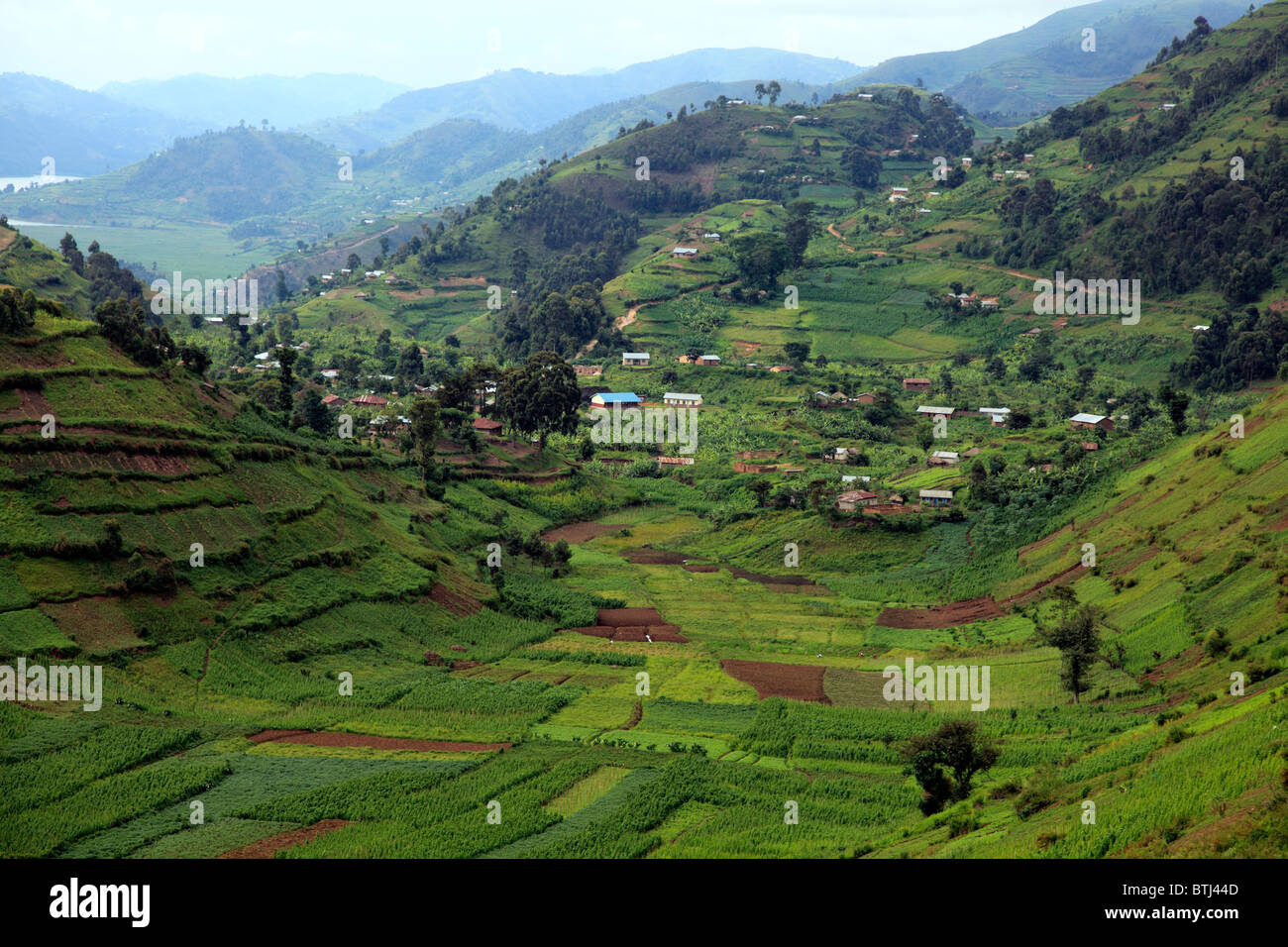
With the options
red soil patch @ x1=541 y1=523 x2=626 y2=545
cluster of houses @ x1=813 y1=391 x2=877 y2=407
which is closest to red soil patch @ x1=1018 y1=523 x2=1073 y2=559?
red soil patch @ x1=541 y1=523 x2=626 y2=545

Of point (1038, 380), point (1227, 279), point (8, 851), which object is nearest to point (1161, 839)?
point (8, 851)

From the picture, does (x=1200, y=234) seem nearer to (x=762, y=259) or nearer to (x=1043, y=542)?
(x=762, y=259)

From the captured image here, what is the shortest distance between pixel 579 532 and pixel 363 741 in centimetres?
3899

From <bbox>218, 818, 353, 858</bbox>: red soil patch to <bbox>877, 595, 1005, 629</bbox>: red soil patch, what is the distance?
3399cm

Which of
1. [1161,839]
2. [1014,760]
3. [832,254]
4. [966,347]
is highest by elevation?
[832,254]

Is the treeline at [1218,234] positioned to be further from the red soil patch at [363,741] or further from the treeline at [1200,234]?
the red soil patch at [363,741]

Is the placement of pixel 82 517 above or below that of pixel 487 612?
above

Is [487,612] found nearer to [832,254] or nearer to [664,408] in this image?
[664,408]

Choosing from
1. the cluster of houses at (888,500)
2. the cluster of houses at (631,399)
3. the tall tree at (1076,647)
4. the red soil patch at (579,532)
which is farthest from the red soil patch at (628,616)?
the cluster of houses at (631,399)

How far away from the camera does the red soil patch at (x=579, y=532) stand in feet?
253

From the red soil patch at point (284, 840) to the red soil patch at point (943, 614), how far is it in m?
34.0

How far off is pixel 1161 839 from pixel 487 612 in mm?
40763

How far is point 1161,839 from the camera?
957 inches

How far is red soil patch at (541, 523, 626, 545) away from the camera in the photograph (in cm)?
7725
